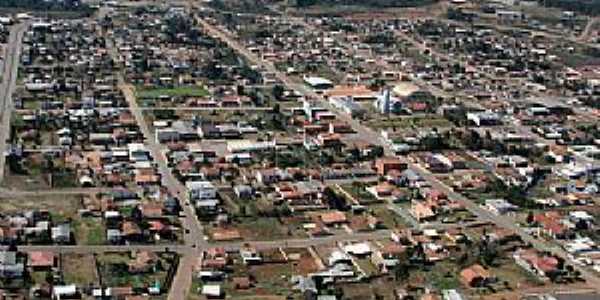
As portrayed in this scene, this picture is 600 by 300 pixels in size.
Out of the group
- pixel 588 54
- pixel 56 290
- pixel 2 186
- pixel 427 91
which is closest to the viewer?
pixel 56 290

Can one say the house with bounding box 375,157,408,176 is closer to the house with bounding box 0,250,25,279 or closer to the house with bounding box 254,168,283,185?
the house with bounding box 254,168,283,185

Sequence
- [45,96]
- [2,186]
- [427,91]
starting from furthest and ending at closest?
[427,91] < [45,96] < [2,186]

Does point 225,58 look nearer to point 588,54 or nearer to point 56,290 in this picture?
point 588,54

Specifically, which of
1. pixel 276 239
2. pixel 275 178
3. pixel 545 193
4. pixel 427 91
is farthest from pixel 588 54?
pixel 276 239

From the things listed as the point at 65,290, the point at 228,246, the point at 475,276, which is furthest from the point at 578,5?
the point at 65,290

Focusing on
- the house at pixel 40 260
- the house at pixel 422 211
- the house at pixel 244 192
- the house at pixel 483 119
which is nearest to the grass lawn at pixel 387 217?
the house at pixel 422 211

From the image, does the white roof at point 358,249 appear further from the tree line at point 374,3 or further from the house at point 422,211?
the tree line at point 374,3
